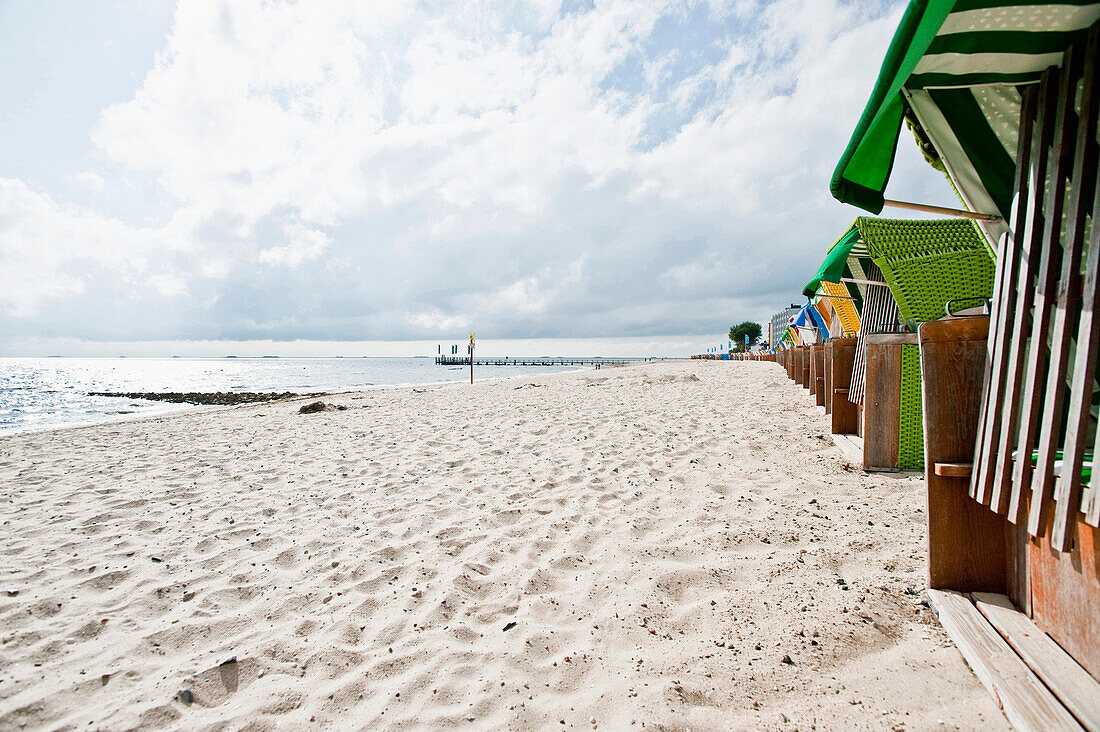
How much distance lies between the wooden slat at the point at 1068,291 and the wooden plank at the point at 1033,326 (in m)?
0.04

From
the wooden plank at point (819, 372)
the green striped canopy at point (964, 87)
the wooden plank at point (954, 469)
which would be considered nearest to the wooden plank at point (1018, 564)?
the wooden plank at point (954, 469)

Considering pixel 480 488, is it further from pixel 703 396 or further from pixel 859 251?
pixel 703 396

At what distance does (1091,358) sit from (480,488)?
3.47 metres

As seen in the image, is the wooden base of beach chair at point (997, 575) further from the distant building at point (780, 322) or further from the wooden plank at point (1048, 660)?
the distant building at point (780, 322)

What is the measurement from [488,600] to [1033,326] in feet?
7.62

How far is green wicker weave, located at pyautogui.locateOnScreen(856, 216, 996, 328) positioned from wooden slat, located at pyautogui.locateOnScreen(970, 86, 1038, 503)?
158 cm

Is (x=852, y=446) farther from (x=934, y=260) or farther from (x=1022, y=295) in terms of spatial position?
(x=1022, y=295)

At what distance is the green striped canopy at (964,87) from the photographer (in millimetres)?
1370

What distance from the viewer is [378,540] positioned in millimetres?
3012

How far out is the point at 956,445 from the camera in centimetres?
193

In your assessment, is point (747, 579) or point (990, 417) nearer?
point (990, 417)

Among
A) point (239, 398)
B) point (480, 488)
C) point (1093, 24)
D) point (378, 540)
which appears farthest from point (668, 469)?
point (239, 398)

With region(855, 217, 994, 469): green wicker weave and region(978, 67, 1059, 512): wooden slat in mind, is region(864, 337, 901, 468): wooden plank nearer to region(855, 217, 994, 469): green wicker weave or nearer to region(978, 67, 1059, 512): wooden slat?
region(855, 217, 994, 469): green wicker weave

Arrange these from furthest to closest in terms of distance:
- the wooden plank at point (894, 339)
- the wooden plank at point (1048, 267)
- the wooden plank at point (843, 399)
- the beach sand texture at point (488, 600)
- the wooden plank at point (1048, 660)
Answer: the wooden plank at point (843, 399)
the wooden plank at point (894, 339)
the beach sand texture at point (488, 600)
the wooden plank at point (1048, 267)
the wooden plank at point (1048, 660)
